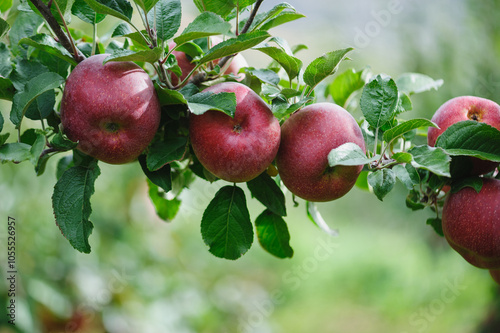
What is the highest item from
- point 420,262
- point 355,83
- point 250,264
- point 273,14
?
point 273,14

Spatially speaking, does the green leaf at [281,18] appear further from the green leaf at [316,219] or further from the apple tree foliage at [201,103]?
the green leaf at [316,219]

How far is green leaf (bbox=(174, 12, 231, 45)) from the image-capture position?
432 millimetres

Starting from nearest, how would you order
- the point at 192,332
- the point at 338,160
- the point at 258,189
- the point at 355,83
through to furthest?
1. the point at 338,160
2. the point at 258,189
3. the point at 355,83
4. the point at 192,332

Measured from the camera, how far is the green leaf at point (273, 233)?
0.64 metres

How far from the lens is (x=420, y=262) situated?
301 centimetres

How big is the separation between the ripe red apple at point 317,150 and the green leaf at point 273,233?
0.40ft

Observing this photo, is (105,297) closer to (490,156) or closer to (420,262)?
(490,156)

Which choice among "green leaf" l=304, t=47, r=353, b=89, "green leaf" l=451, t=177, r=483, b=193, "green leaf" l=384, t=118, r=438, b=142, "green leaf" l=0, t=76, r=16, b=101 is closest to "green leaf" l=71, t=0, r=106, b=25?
"green leaf" l=0, t=76, r=16, b=101

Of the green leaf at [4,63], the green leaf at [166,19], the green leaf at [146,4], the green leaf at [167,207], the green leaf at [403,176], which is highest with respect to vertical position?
the green leaf at [146,4]

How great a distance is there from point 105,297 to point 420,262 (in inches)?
89.1

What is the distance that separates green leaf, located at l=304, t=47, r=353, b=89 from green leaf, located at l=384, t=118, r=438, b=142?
10 centimetres

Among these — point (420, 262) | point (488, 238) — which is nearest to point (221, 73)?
point (488, 238)
